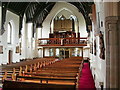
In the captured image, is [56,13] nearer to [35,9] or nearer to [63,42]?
[35,9]

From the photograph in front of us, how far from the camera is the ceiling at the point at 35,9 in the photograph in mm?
19392

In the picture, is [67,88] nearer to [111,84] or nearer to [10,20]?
[111,84]

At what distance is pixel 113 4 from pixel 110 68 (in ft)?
5.23

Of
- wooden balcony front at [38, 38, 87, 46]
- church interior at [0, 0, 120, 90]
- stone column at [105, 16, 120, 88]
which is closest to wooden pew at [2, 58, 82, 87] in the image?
stone column at [105, 16, 120, 88]

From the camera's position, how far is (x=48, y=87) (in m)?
4.03

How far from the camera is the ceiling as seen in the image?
63.6ft

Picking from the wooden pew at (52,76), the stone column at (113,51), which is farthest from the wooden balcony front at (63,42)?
the stone column at (113,51)

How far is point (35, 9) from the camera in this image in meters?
26.0

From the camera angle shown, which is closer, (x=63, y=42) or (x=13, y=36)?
(x=13, y=36)

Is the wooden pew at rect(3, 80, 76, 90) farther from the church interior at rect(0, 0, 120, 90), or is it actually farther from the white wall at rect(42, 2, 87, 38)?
the white wall at rect(42, 2, 87, 38)

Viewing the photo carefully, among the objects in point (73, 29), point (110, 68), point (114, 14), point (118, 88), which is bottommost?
point (118, 88)

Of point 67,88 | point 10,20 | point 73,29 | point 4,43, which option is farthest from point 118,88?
point 73,29

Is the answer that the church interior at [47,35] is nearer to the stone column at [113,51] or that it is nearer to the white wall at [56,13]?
the white wall at [56,13]

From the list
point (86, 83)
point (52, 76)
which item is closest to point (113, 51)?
point (52, 76)
